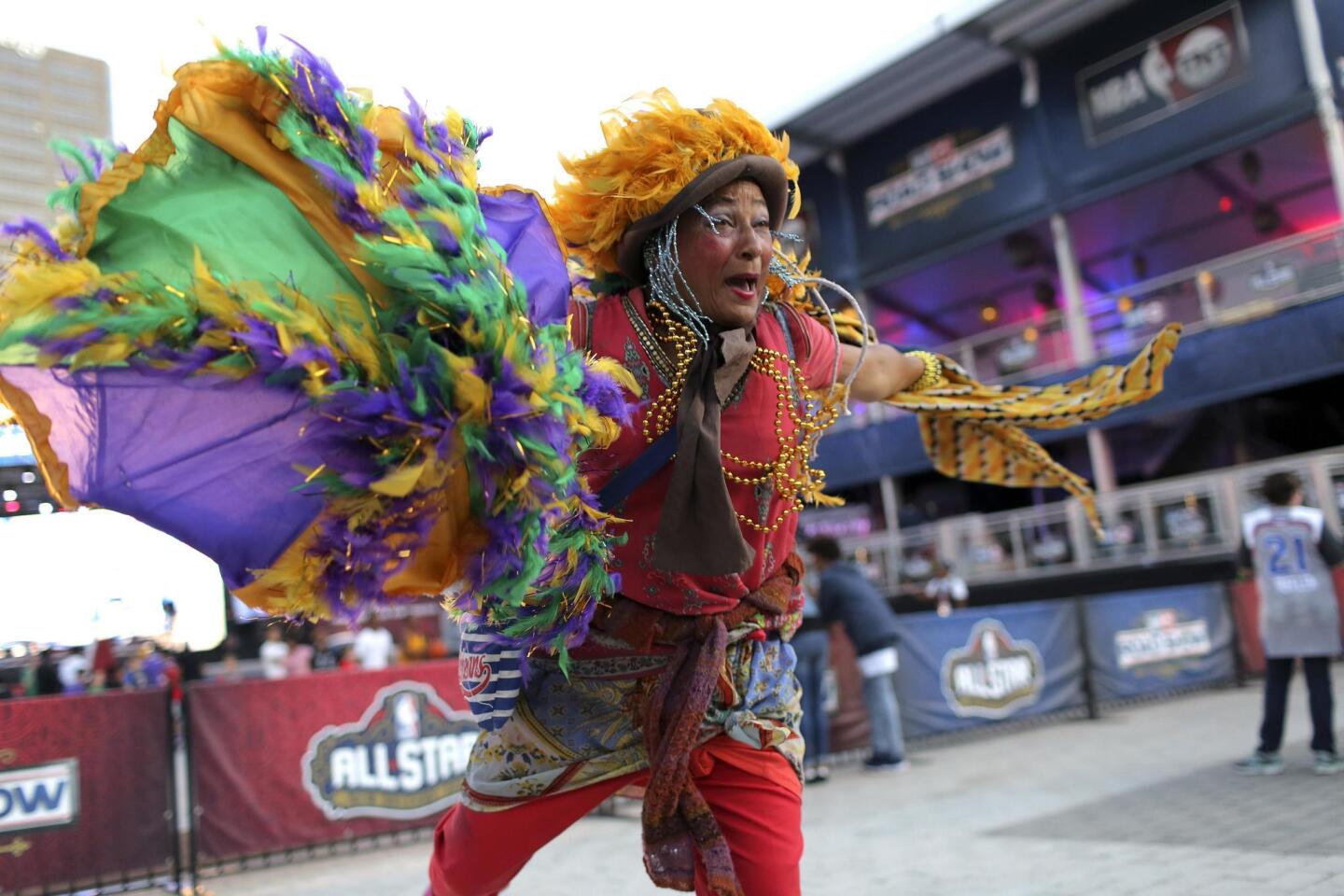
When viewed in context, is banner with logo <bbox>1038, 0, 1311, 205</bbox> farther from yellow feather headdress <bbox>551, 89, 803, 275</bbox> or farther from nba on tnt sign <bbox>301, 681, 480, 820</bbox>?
yellow feather headdress <bbox>551, 89, 803, 275</bbox>

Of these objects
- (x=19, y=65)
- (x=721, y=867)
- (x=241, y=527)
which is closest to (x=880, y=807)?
(x=721, y=867)

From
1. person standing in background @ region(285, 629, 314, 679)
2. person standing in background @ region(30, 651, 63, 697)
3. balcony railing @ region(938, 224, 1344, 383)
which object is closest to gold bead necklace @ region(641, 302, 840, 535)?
person standing in background @ region(285, 629, 314, 679)

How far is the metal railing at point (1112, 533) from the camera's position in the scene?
12.8m

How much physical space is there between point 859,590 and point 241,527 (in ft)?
20.9

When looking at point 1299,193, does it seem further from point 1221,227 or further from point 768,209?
point 768,209

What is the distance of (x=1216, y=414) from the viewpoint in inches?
733

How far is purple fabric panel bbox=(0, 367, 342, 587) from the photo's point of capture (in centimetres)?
160

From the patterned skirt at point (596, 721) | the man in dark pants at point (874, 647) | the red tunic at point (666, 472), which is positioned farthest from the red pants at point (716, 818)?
the man in dark pants at point (874, 647)

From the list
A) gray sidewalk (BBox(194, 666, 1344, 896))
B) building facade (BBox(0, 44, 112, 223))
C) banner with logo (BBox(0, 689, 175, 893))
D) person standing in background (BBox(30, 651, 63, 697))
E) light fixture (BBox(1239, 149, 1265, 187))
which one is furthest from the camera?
light fixture (BBox(1239, 149, 1265, 187))

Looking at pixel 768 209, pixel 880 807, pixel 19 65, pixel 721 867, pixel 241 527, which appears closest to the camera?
pixel 241 527

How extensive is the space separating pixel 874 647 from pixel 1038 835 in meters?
2.61

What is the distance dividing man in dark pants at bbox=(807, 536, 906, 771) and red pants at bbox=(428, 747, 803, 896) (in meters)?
5.25

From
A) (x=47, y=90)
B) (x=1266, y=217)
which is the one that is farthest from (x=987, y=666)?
(x=1266, y=217)

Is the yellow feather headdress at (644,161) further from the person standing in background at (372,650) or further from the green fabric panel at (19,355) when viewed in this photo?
the person standing in background at (372,650)
